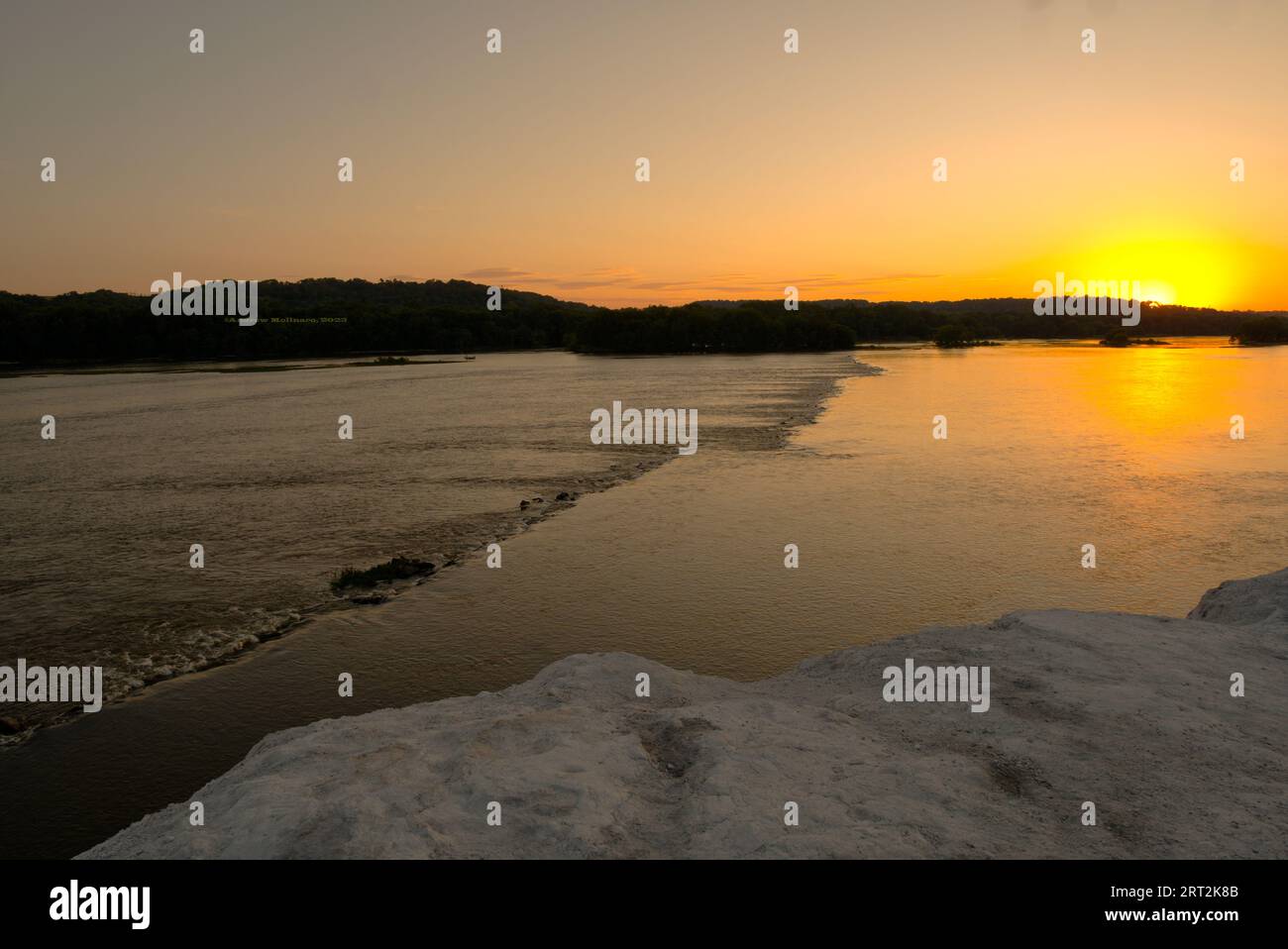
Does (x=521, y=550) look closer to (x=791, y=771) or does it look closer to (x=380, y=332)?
(x=791, y=771)

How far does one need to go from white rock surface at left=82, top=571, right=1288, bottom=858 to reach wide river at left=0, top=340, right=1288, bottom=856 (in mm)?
2322

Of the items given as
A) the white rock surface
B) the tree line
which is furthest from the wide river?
the tree line

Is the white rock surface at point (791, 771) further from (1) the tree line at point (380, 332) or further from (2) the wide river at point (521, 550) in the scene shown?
(1) the tree line at point (380, 332)

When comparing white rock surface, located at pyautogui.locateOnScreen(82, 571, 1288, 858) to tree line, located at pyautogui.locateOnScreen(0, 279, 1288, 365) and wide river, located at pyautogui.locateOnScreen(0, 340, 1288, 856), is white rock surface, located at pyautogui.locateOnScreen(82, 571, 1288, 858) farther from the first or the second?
tree line, located at pyautogui.locateOnScreen(0, 279, 1288, 365)

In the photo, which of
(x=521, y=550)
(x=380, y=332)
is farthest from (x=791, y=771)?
(x=380, y=332)

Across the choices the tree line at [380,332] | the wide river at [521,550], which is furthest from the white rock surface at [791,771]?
the tree line at [380,332]

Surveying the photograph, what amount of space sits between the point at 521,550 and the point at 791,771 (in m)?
11.3

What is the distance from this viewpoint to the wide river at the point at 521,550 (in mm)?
10180

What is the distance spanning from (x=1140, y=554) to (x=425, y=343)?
153m

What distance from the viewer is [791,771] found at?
6.26 metres

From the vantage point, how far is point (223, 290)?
160 metres

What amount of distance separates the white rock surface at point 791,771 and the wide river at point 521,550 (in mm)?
2322
